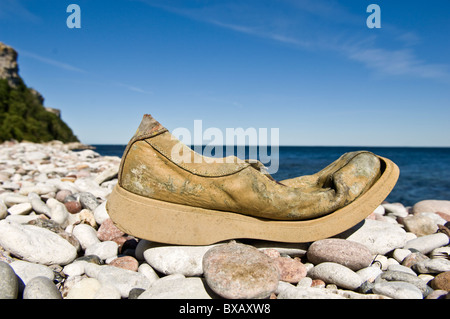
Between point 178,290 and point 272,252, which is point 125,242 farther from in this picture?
point 272,252

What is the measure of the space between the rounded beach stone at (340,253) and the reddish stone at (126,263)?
1.52m

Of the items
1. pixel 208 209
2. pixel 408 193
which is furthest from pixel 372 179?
pixel 408 193

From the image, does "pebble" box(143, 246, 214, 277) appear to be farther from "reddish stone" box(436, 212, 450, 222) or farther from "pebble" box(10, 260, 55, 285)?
"reddish stone" box(436, 212, 450, 222)

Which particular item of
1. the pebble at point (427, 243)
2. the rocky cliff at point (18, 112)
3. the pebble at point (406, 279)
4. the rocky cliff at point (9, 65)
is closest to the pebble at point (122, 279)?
the pebble at point (406, 279)

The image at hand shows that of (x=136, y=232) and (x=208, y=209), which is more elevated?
(x=208, y=209)

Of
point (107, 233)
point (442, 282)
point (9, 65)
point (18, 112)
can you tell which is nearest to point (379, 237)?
point (442, 282)

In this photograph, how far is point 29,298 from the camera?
6.09 feet

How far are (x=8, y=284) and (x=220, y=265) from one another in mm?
1335

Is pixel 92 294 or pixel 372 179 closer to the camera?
pixel 92 294

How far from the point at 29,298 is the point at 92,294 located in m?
0.35

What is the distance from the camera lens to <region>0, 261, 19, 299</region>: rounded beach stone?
1908 mm

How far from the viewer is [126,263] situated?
2.64 m

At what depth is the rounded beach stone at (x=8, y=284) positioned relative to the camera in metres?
1.91
